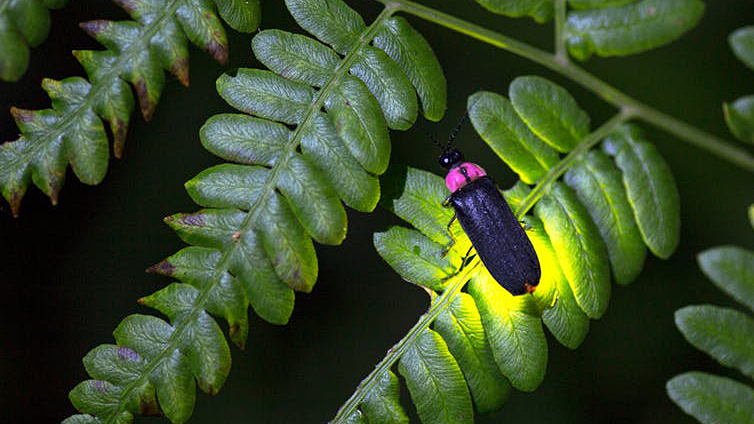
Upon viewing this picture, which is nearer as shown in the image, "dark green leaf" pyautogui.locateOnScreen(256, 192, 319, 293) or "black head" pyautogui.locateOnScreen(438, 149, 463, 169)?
"dark green leaf" pyautogui.locateOnScreen(256, 192, 319, 293)

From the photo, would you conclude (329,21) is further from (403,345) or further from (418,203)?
(403,345)

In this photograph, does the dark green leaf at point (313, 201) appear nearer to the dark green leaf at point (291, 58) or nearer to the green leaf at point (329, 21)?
the dark green leaf at point (291, 58)

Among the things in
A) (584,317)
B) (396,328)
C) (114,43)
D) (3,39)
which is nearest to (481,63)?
(396,328)

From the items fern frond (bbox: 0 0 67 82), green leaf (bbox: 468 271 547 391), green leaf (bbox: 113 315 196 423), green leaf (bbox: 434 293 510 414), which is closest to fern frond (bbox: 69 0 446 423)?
green leaf (bbox: 113 315 196 423)

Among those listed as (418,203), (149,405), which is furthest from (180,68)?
(149,405)

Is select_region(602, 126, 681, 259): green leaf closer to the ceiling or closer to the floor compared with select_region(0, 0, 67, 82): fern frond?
closer to the floor

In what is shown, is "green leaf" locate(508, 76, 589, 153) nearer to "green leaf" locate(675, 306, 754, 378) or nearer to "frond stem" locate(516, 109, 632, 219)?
"frond stem" locate(516, 109, 632, 219)
